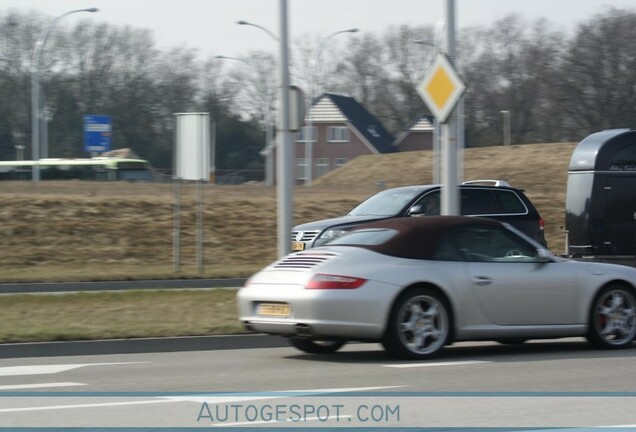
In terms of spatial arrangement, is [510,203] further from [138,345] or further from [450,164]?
[138,345]

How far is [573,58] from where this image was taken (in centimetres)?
7769

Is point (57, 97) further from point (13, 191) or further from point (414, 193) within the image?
point (414, 193)

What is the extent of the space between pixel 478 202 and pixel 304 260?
389 inches

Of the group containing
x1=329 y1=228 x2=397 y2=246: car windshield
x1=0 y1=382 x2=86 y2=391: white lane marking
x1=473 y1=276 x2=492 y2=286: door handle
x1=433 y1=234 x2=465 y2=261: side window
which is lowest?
x1=0 y1=382 x2=86 y2=391: white lane marking

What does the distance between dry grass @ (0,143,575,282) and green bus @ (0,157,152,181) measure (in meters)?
22.3

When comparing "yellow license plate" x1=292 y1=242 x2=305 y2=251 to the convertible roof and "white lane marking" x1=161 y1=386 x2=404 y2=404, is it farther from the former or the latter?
"white lane marking" x1=161 y1=386 x2=404 y2=404

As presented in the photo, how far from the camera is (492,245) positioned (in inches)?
459

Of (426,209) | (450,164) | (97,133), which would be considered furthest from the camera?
(97,133)

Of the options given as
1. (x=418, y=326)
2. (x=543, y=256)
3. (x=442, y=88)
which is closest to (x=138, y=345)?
(x=418, y=326)

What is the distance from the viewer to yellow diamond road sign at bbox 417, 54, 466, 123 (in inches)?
578

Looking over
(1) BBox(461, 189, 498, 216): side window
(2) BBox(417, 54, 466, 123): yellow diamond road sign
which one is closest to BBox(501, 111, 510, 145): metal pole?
(1) BBox(461, 189, 498, 216): side window

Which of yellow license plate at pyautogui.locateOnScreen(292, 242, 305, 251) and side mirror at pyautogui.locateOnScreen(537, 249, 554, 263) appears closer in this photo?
side mirror at pyautogui.locateOnScreen(537, 249, 554, 263)

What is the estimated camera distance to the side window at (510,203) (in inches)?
803

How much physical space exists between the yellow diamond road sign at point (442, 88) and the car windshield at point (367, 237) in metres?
3.67
